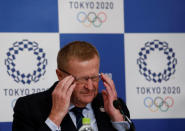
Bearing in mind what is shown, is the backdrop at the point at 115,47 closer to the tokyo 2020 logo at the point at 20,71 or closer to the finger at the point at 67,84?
the tokyo 2020 logo at the point at 20,71

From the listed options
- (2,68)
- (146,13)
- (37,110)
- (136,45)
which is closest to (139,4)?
(146,13)

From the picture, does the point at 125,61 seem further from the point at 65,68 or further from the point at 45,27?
the point at 65,68

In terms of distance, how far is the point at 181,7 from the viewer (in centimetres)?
304

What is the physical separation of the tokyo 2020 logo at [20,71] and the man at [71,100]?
2.18ft

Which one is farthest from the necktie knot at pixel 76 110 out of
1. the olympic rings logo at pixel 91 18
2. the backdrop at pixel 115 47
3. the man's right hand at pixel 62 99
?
the olympic rings logo at pixel 91 18

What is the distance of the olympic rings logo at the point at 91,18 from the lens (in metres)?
2.81

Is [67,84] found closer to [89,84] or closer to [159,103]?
[89,84]

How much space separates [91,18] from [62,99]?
3.96 ft

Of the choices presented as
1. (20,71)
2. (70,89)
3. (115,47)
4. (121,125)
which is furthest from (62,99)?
(115,47)

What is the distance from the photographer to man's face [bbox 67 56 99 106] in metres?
1.88

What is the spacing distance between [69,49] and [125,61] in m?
1.05

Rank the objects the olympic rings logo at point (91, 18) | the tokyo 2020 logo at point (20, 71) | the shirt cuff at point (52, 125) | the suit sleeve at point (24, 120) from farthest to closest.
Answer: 1. the olympic rings logo at point (91, 18)
2. the tokyo 2020 logo at point (20, 71)
3. the suit sleeve at point (24, 120)
4. the shirt cuff at point (52, 125)

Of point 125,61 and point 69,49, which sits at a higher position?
point 69,49

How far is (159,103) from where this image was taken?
9.52ft
